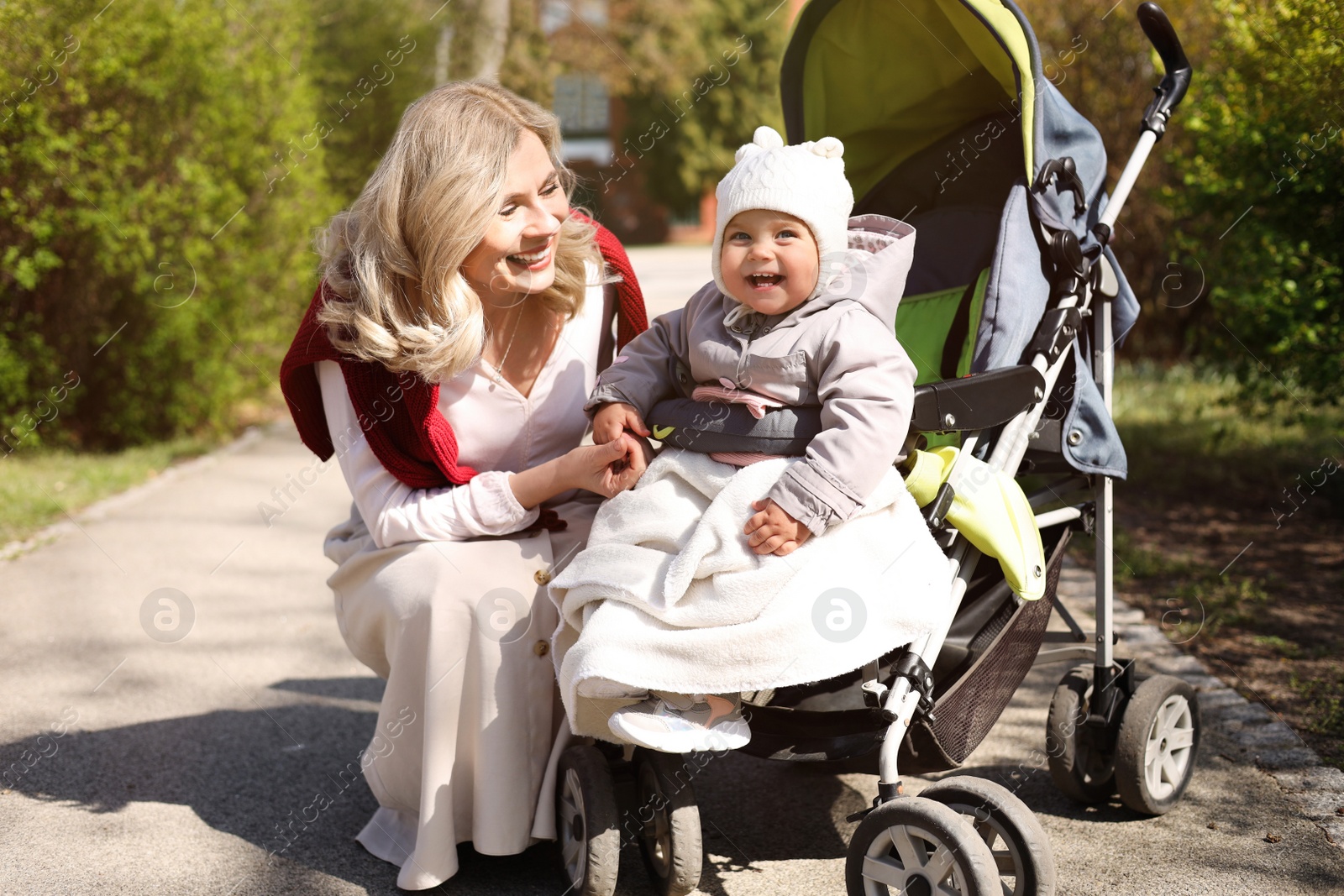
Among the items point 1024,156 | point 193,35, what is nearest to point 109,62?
point 193,35

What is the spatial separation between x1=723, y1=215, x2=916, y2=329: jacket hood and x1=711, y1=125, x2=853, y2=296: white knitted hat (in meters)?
0.04

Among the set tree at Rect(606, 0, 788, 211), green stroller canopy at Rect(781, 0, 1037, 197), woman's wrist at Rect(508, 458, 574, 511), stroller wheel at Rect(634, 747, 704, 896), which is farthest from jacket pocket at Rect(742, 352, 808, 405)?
tree at Rect(606, 0, 788, 211)

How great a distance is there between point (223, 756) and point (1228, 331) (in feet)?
17.3

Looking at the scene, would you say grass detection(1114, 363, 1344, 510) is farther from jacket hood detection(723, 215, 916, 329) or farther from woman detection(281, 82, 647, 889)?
woman detection(281, 82, 647, 889)

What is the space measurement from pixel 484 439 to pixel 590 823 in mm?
1010

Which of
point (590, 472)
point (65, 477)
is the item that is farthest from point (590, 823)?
point (65, 477)

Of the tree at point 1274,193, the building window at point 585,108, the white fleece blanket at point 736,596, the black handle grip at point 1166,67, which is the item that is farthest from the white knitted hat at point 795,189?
the building window at point 585,108

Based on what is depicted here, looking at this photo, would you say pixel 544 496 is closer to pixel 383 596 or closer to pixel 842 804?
pixel 383 596

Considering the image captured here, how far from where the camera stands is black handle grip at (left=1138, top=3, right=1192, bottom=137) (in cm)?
301

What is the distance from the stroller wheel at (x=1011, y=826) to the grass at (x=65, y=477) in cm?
510

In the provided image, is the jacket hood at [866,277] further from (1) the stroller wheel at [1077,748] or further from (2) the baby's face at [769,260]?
(1) the stroller wheel at [1077,748]

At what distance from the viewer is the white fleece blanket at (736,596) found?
2131 mm

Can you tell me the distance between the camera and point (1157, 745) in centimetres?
292

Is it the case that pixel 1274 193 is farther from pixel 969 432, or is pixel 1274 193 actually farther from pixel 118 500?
pixel 118 500
